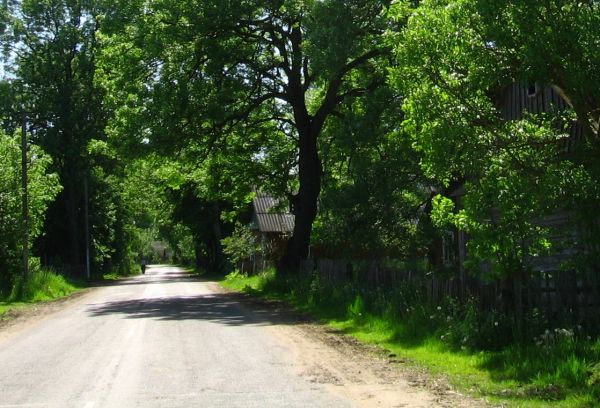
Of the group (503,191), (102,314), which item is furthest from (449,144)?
(102,314)

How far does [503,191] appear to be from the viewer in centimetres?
968

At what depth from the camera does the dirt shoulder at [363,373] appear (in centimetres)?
852

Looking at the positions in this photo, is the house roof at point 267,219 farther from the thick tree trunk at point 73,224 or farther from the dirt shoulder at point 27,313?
the dirt shoulder at point 27,313

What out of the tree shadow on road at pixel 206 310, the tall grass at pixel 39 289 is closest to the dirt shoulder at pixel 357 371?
the tree shadow on road at pixel 206 310

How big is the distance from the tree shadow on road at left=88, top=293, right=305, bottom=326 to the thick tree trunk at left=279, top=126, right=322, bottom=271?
3.11 meters

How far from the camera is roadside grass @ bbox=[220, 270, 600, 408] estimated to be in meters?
8.53

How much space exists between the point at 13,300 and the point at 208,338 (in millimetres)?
16664

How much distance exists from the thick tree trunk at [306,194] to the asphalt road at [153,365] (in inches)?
398

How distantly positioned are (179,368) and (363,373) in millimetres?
2772

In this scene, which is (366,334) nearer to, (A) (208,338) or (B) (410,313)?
(B) (410,313)

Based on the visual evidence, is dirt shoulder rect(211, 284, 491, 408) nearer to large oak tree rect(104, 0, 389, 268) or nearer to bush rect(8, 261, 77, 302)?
large oak tree rect(104, 0, 389, 268)

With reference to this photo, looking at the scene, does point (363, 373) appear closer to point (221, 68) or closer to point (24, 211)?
point (221, 68)

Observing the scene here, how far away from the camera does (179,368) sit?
35.8 feet

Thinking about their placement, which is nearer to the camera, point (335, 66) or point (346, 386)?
point (346, 386)
